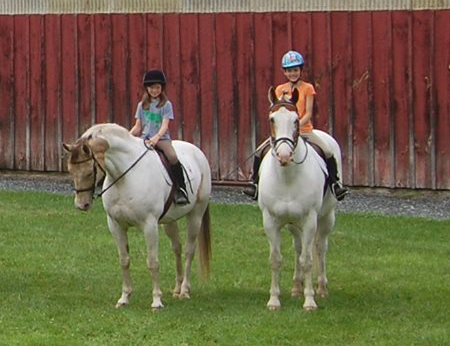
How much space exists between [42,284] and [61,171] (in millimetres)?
10363

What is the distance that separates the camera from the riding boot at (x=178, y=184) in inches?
582

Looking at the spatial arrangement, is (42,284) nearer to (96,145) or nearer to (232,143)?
(96,145)

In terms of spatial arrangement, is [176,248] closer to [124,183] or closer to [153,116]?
[153,116]

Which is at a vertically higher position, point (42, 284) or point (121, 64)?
point (121, 64)

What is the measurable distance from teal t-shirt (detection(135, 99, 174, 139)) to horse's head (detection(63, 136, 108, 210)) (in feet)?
3.73

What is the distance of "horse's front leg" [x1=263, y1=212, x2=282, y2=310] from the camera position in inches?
556

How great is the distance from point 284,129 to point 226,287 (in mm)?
2521

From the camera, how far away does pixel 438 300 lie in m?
14.6

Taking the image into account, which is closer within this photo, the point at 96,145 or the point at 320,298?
the point at 96,145

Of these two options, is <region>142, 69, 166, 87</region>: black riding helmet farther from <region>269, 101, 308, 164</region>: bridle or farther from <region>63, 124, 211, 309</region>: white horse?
<region>269, 101, 308, 164</region>: bridle

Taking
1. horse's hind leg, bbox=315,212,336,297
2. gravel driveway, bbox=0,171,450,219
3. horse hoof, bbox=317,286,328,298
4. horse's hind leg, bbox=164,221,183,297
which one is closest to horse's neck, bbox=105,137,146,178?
horse's hind leg, bbox=164,221,183,297

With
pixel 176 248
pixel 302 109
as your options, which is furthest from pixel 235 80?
pixel 302 109

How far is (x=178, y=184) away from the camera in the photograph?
14.8 m

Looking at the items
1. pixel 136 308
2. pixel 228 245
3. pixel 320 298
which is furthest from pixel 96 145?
pixel 228 245
